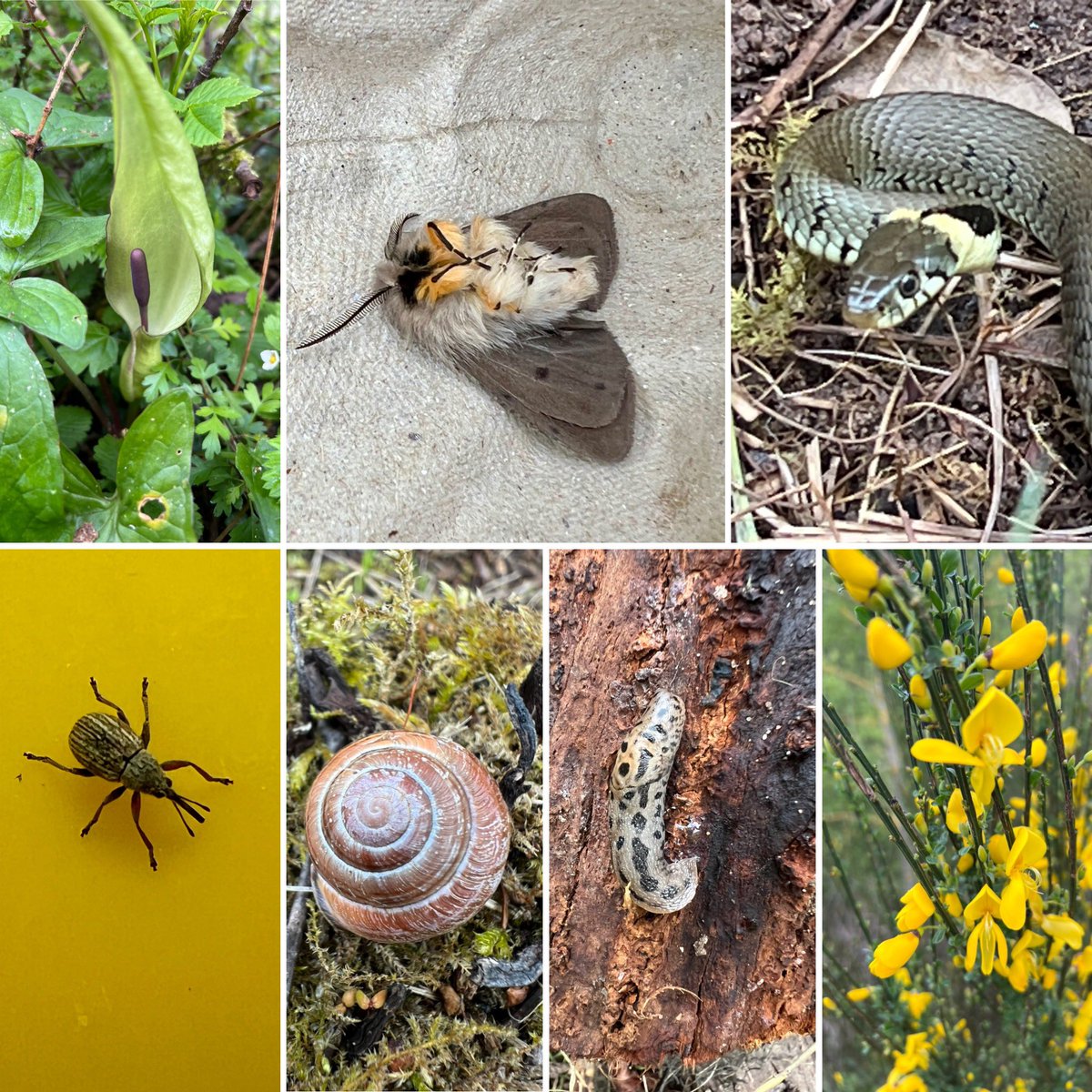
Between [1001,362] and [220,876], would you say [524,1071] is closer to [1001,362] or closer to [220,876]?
[220,876]

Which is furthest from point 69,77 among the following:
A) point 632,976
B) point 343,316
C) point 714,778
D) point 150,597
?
point 632,976

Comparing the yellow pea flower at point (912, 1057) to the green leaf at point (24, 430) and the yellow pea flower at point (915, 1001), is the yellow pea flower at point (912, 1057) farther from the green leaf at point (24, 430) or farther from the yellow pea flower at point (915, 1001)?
the green leaf at point (24, 430)

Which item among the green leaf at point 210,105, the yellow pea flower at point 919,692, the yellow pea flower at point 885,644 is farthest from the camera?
the green leaf at point 210,105

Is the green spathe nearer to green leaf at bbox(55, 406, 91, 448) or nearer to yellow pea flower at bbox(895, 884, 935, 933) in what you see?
green leaf at bbox(55, 406, 91, 448)

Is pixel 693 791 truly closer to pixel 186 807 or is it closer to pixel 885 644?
pixel 885 644

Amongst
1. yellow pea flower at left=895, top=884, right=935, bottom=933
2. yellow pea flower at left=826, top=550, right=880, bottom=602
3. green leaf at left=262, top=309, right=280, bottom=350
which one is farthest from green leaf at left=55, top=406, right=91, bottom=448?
yellow pea flower at left=895, top=884, right=935, bottom=933

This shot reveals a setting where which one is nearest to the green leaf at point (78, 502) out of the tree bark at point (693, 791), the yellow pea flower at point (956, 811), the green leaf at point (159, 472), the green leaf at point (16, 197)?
the green leaf at point (159, 472)
